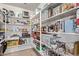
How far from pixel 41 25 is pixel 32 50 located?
1.27 ft

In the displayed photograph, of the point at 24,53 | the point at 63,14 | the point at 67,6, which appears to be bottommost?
the point at 24,53

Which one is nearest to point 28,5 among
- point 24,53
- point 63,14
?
point 63,14

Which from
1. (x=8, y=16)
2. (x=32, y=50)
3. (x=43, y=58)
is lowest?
(x=43, y=58)

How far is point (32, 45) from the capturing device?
196 cm

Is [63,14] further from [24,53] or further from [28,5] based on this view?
[24,53]

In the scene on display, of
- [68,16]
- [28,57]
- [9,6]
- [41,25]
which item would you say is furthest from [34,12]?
[28,57]

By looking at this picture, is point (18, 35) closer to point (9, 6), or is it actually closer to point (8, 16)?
point (8, 16)

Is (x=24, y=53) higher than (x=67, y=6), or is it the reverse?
(x=67, y=6)

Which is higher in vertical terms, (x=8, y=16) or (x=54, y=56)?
(x=8, y=16)

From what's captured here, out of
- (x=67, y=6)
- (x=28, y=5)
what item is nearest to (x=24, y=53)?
(x=28, y=5)

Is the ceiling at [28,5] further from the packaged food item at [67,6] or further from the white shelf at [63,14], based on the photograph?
the packaged food item at [67,6]

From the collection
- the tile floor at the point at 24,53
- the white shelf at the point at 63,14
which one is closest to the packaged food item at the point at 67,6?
the white shelf at the point at 63,14

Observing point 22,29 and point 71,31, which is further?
point 22,29

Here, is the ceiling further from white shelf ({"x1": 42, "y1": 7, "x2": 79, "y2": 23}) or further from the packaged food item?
the packaged food item
